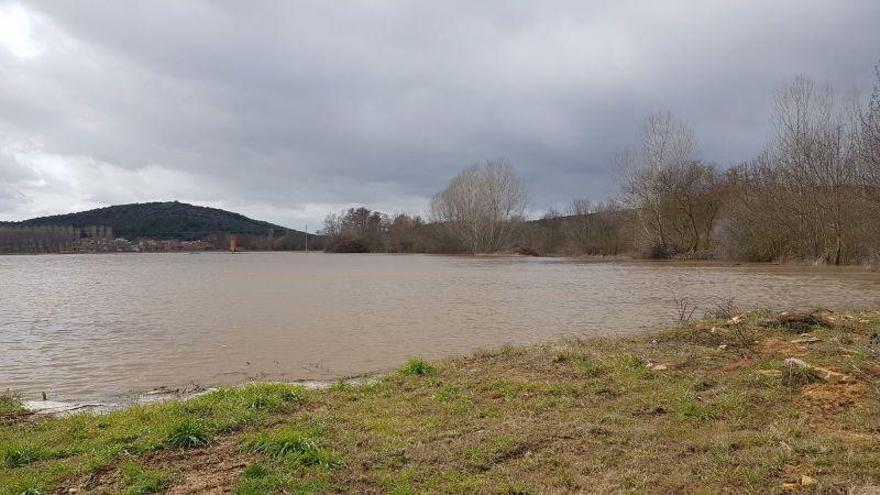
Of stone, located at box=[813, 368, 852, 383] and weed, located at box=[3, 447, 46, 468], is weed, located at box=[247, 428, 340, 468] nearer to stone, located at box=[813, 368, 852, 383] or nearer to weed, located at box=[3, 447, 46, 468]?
weed, located at box=[3, 447, 46, 468]

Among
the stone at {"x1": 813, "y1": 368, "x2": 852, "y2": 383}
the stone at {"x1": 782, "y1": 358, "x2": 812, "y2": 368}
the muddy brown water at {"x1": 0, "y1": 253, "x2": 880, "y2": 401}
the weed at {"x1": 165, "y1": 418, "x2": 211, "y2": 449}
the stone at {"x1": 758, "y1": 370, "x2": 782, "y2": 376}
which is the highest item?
the stone at {"x1": 782, "y1": 358, "x2": 812, "y2": 368}

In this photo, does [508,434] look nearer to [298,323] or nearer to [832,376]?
[832,376]

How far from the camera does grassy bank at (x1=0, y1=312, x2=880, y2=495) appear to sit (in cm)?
499

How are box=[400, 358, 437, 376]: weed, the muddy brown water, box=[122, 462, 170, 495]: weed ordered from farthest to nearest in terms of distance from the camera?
the muddy brown water < box=[400, 358, 437, 376]: weed < box=[122, 462, 170, 495]: weed

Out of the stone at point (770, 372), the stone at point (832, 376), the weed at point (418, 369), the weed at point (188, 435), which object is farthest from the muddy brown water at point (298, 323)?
the stone at point (832, 376)

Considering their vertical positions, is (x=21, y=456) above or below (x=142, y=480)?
below

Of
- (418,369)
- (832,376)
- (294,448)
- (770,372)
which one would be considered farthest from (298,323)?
(832,376)

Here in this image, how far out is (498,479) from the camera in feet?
16.4

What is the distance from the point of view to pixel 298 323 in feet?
67.4

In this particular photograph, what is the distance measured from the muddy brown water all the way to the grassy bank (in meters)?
4.01

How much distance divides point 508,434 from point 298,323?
15.4m

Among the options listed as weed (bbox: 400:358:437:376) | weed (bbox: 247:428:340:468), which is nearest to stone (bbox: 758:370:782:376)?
weed (bbox: 400:358:437:376)

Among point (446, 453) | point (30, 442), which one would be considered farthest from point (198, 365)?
point (446, 453)

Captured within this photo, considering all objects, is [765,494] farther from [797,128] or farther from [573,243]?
[573,243]
